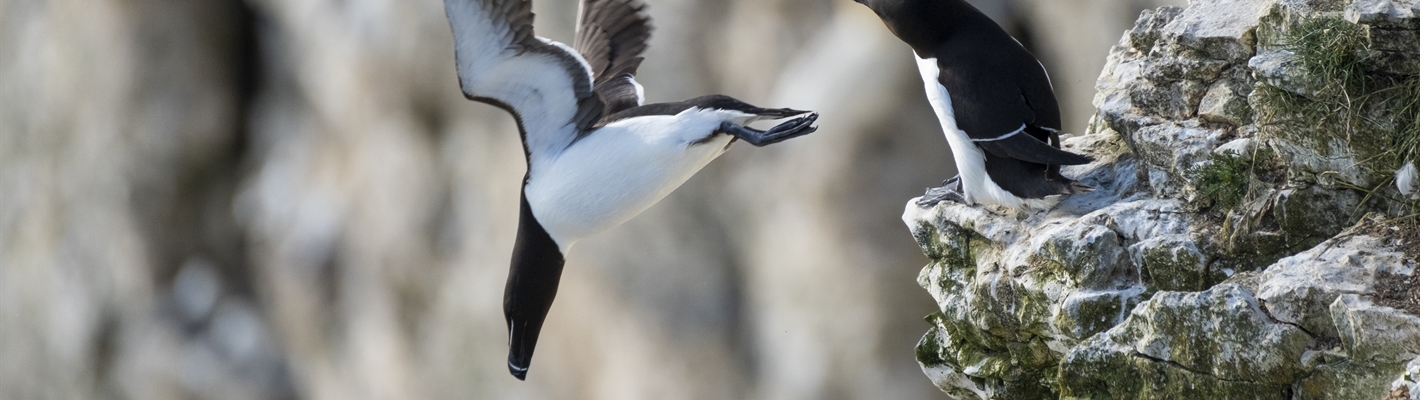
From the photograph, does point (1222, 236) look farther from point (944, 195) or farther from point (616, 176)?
point (616, 176)

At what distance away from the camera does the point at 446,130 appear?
19.0 ft

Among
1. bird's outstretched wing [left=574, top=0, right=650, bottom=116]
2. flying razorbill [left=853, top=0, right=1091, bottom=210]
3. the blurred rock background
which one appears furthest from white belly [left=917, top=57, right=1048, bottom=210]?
the blurred rock background

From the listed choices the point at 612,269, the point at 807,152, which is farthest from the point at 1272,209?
the point at 612,269

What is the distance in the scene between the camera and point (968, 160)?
2.18m

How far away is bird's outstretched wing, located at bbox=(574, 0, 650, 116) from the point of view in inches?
99.3

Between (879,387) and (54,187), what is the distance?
5.69m

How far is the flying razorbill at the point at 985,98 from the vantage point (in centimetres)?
209

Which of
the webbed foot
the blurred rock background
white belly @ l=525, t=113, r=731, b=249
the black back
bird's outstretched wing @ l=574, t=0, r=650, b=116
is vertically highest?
bird's outstretched wing @ l=574, t=0, r=650, b=116

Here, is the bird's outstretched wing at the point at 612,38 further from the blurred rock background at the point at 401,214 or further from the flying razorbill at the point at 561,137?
the blurred rock background at the point at 401,214

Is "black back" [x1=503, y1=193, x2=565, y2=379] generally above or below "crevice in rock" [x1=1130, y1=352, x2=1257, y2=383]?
below

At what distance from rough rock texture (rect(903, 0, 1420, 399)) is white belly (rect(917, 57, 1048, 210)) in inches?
1.7

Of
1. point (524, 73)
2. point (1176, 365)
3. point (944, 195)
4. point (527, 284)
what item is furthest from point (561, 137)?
point (1176, 365)

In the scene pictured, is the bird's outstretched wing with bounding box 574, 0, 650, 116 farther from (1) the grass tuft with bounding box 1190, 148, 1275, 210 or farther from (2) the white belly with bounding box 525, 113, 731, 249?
(1) the grass tuft with bounding box 1190, 148, 1275, 210

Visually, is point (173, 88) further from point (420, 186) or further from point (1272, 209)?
point (1272, 209)
